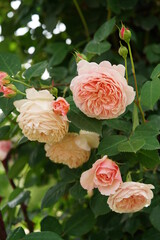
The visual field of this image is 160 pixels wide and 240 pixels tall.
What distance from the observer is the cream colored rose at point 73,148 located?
105cm

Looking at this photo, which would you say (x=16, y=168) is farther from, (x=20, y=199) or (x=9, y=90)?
(x=9, y=90)

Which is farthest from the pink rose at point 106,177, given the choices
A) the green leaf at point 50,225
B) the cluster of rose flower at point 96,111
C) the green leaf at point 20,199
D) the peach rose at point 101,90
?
the green leaf at point 20,199

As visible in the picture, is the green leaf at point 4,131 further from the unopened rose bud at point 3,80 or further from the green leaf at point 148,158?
the green leaf at point 148,158

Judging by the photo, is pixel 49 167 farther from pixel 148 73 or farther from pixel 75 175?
pixel 148 73

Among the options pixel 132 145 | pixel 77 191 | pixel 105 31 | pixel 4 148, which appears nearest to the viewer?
pixel 132 145

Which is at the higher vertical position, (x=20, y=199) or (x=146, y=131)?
(x=146, y=131)

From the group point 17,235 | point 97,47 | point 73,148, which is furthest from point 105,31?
point 17,235

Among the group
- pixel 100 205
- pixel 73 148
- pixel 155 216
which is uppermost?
pixel 73 148

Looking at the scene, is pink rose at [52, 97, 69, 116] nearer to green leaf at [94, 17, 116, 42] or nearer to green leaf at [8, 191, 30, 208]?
green leaf at [94, 17, 116, 42]

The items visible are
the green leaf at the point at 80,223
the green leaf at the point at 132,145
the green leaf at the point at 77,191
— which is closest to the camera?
the green leaf at the point at 132,145

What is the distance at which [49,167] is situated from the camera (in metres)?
1.39

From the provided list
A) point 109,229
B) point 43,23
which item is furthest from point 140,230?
point 43,23

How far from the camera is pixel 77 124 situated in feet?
3.08

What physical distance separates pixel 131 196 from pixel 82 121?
0.18 meters
